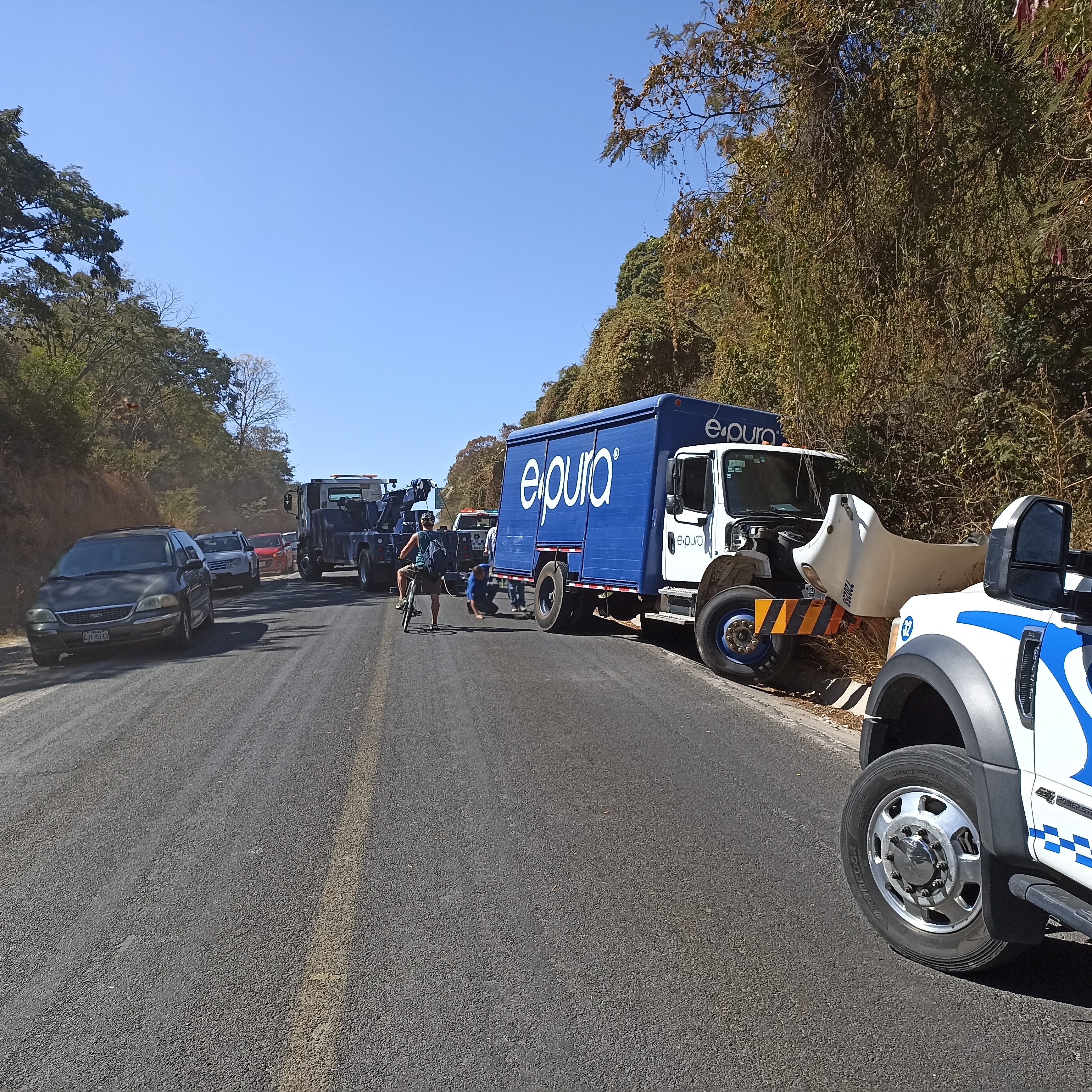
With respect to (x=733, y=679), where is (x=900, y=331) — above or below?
above

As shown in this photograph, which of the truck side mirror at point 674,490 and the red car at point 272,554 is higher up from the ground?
the truck side mirror at point 674,490

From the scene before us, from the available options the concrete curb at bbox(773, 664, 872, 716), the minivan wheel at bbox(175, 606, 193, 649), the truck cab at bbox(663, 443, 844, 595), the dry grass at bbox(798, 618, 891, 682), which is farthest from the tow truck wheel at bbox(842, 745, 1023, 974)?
the minivan wheel at bbox(175, 606, 193, 649)

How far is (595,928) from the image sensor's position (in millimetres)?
3922

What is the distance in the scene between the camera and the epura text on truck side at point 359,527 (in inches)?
892

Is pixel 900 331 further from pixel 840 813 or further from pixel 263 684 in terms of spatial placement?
pixel 263 684

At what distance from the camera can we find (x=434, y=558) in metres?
14.5

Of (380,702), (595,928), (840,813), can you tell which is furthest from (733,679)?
(595,928)

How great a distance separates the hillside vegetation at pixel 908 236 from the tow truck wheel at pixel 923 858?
606cm

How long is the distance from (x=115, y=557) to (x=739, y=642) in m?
8.63

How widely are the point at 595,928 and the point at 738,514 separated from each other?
7329 mm

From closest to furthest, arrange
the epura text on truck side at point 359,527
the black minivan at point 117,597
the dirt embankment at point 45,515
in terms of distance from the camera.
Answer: the black minivan at point 117,597 → the epura text on truck side at point 359,527 → the dirt embankment at point 45,515

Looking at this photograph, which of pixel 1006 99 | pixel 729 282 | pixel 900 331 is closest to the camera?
pixel 1006 99

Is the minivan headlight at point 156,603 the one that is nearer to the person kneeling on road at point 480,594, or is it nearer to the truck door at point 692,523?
the person kneeling on road at point 480,594

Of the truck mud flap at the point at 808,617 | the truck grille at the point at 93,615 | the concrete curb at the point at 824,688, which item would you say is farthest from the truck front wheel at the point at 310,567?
the truck mud flap at the point at 808,617
